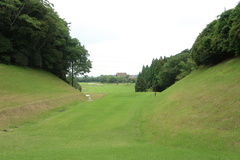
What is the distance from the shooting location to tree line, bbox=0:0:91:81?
2905 cm

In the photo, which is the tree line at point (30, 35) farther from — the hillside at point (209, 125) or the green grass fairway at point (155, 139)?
the hillside at point (209, 125)

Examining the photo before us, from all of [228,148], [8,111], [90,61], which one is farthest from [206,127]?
[90,61]

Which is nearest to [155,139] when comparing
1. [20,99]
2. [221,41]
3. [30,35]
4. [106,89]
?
[221,41]

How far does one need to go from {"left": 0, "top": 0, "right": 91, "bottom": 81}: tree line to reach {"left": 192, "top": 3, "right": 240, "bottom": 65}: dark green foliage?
1125 inches

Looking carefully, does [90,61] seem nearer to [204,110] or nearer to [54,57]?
[54,57]

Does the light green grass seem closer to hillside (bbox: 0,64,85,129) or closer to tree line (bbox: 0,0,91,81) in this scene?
tree line (bbox: 0,0,91,81)

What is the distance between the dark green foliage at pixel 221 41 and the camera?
15.8m

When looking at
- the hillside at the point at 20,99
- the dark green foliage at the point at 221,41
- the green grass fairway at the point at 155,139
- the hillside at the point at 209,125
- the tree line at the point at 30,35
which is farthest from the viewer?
the tree line at the point at 30,35

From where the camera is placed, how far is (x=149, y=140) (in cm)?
925

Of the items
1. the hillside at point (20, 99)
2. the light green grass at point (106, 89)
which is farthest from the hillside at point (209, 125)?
the light green grass at point (106, 89)

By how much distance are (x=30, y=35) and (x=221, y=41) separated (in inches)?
1294

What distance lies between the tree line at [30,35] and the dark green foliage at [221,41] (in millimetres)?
28579

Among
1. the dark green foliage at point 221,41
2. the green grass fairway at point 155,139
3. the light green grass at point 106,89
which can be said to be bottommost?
the light green grass at point 106,89

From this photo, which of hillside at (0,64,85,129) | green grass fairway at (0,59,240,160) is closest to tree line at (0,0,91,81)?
hillside at (0,64,85,129)
